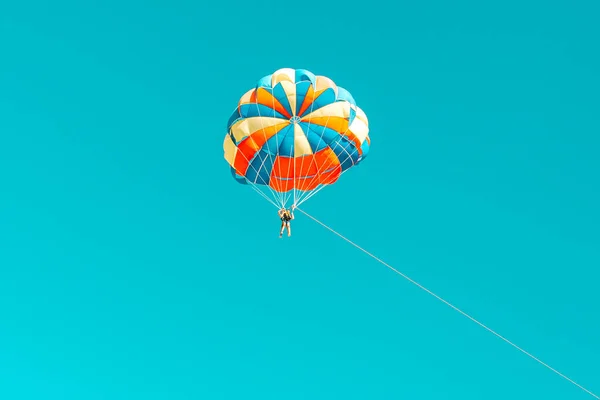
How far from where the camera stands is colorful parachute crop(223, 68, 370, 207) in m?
22.4

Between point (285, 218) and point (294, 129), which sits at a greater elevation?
point (294, 129)

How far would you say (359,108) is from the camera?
24.0m

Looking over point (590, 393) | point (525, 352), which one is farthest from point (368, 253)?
point (590, 393)

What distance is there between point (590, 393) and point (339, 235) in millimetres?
7403

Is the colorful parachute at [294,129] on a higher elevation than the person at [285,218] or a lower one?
higher

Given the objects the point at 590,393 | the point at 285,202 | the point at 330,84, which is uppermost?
the point at 330,84

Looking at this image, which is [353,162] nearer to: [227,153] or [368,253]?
[227,153]

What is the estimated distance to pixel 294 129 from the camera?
2253cm

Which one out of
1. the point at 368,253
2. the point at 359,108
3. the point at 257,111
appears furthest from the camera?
the point at 359,108

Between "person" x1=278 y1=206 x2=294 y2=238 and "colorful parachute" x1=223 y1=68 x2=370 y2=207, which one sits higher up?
"colorful parachute" x1=223 y1=68 x2=370 y2=207

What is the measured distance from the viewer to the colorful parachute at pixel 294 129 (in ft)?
73.5

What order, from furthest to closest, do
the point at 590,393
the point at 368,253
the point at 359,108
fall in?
the point at 359,108
the point at 368,253
the point at 590,393

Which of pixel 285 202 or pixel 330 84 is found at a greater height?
pixel 330 84

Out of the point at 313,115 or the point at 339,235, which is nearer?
the point at 339,235
